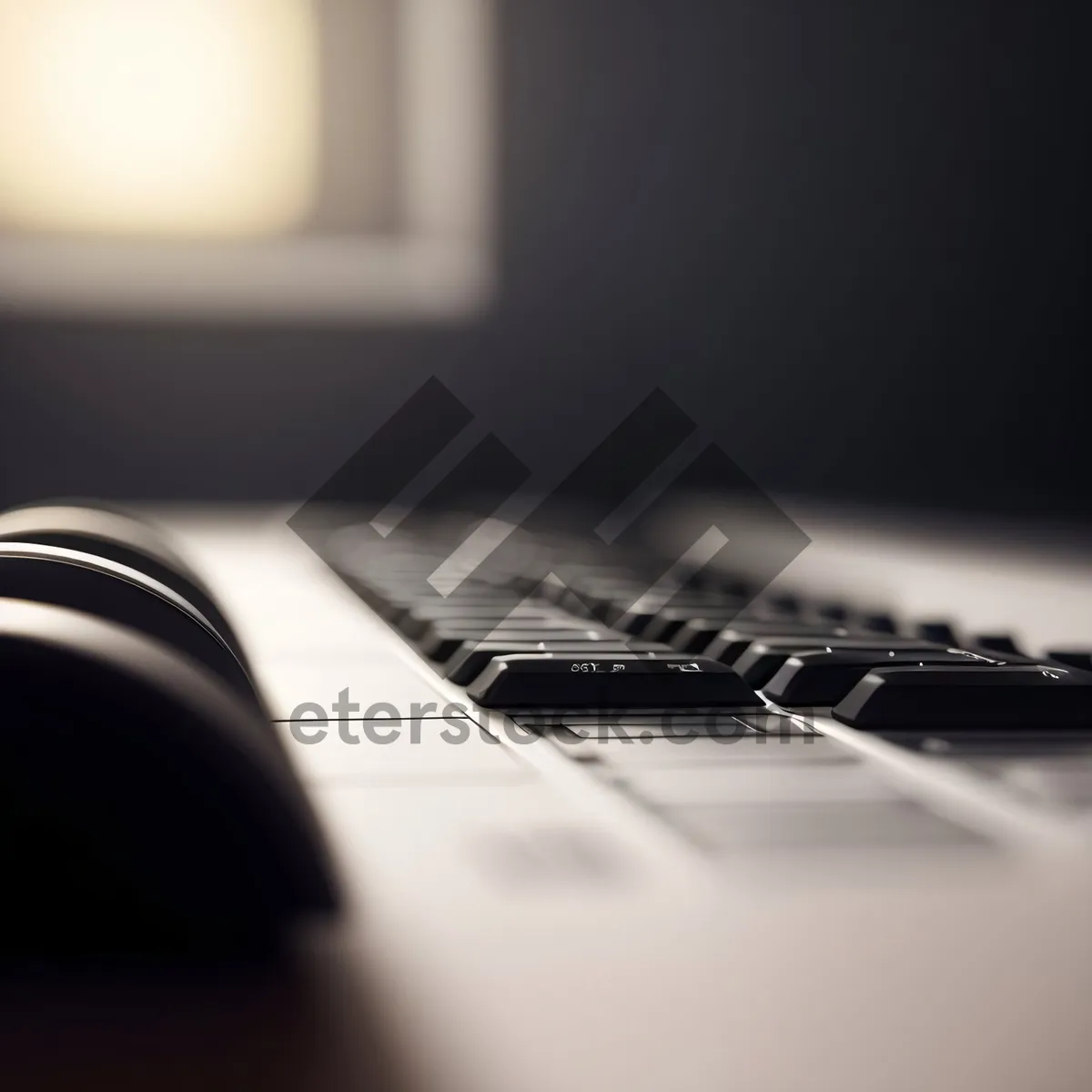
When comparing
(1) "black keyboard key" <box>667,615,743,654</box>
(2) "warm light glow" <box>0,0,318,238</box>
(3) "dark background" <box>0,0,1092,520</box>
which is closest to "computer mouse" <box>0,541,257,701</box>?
(1) "black keyboard key" <box>667,615,743,654</box>

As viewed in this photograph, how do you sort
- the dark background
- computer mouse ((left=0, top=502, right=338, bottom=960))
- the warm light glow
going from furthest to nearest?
the warm light glow → the dark background → computer mouse ((left=0, top=502, right=338, bottom=960))

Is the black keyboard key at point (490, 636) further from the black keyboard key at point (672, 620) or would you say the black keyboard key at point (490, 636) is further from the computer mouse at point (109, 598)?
the computer mouse at point (109, 598)

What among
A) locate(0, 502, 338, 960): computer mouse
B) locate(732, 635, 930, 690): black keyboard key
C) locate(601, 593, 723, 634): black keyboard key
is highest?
locate(601, 593, 723, 634): black keyboard key

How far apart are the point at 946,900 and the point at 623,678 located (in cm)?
14

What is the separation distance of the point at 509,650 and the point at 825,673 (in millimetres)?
78

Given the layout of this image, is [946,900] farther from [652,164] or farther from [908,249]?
[652,164]

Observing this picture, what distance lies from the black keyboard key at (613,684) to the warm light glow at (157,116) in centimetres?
245

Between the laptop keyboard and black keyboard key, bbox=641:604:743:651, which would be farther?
black keyboard key, bbox=641:604:743:651

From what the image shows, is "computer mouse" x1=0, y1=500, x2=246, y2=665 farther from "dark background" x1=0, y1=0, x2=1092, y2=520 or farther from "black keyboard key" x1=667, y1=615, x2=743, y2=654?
"dark background" x1=0, y1=0, x2=1092, y2=520

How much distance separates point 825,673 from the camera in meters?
0.33

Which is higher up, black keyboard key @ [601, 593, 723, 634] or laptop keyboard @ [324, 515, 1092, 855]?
black keyboard key @ [601, 593, 723, 634]

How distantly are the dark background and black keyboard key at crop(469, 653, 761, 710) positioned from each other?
192 cm

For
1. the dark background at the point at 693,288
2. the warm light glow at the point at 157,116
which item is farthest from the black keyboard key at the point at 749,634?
the warm light glow at the point at 157,116

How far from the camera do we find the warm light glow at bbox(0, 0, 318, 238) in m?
2.60
